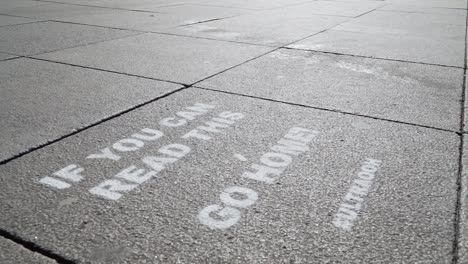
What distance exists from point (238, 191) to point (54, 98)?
8.07 feet

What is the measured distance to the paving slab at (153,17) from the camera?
827cm

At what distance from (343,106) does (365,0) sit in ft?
38.5

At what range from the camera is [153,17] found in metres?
9.30

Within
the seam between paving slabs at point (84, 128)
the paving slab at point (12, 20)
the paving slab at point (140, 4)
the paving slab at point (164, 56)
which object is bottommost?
the seam between paving slabs at point (84, 128)

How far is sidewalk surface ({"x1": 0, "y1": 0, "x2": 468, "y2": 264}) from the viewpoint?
6.88 ft

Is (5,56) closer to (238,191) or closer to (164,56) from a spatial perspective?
(164,56)

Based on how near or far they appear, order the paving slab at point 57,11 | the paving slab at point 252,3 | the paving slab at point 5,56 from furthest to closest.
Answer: the paving slab at point 252,3, the paving slab at point 57,11, the paving slab at point 5,56

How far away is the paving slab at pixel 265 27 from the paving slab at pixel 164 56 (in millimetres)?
582

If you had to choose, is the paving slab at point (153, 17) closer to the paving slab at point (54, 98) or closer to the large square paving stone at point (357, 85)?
the paving slab at point (54, 98)

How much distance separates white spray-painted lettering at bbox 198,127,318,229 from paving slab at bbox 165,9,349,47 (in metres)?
3.78

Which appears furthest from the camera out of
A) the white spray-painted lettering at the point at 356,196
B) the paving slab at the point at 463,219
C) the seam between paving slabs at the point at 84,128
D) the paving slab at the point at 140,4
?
the paving slab at the point at 140,4

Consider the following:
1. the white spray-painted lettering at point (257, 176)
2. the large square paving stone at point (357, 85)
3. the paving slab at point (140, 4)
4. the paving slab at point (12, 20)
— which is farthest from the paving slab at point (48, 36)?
the white spray-painted lettering at point (257, 176)

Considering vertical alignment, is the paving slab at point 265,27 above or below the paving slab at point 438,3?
below

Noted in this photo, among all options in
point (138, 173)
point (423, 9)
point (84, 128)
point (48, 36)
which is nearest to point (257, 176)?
point (138, 173)
